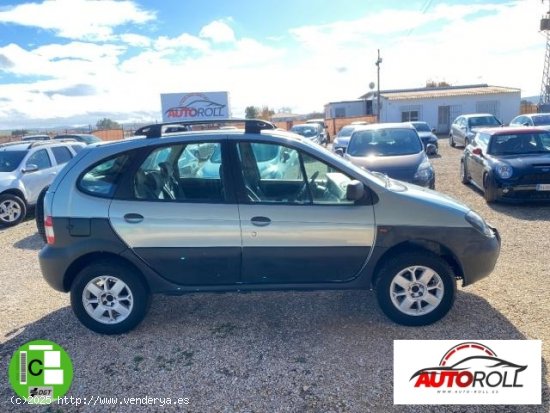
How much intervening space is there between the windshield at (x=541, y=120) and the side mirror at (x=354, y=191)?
58.6 feet

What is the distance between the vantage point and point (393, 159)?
7.36 metres

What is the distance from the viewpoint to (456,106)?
3030cm

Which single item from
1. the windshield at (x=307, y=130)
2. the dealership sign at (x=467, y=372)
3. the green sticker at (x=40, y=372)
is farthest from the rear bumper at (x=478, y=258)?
the windshield at (x=307, y=130)

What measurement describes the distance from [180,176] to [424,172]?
4.82 m

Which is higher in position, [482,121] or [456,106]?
[456,106]

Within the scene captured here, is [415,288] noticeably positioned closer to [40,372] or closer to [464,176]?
[40,372]

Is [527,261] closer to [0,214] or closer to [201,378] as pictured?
[201,378]

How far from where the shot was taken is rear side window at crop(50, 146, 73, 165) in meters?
9.06

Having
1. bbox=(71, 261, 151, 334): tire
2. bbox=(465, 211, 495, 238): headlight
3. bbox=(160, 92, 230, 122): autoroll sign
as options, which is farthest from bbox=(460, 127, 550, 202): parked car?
bbox=(160, 92, 230, 122): autoroll sign

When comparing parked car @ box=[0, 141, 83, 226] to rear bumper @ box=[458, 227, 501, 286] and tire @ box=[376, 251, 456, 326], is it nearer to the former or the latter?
tire @ box=[376, 251, 456, 326]

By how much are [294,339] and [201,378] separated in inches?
33.9

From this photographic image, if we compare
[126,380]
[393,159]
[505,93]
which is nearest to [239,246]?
[126,380]

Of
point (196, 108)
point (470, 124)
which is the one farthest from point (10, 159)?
point (470, 124)

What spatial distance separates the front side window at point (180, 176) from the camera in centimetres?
342
